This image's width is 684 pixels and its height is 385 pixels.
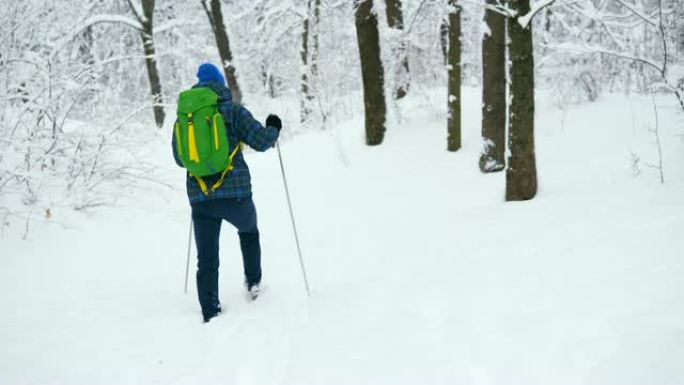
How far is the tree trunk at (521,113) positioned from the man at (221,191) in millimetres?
2995

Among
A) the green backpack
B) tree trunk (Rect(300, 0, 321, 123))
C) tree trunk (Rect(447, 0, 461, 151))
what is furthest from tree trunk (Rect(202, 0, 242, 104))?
the green backpack

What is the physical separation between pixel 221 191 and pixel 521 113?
11.7 ft

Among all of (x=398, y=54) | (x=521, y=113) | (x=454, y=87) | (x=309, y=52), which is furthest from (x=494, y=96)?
(x=309, y=52)

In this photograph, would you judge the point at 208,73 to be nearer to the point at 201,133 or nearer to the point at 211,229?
the point at 201,133

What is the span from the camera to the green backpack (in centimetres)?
384

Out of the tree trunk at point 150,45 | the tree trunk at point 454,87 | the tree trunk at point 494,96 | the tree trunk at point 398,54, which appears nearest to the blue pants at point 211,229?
the tree trunk at point 494,96

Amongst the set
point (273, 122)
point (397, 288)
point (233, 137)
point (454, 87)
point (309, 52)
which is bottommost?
point (397, 288)

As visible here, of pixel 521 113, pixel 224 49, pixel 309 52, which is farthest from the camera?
pixel 309 52

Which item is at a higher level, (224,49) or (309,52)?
(309,52)

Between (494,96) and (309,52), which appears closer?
(494,96)

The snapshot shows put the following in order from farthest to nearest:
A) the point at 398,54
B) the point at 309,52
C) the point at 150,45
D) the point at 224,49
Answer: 1. the point at 309,52
2. the point at 150,45
3. the point at 224,49
4. the point at 398,54

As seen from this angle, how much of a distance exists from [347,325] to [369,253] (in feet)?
6.39

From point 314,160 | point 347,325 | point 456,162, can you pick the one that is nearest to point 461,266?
point 347,325

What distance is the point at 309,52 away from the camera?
2016 centimetres
